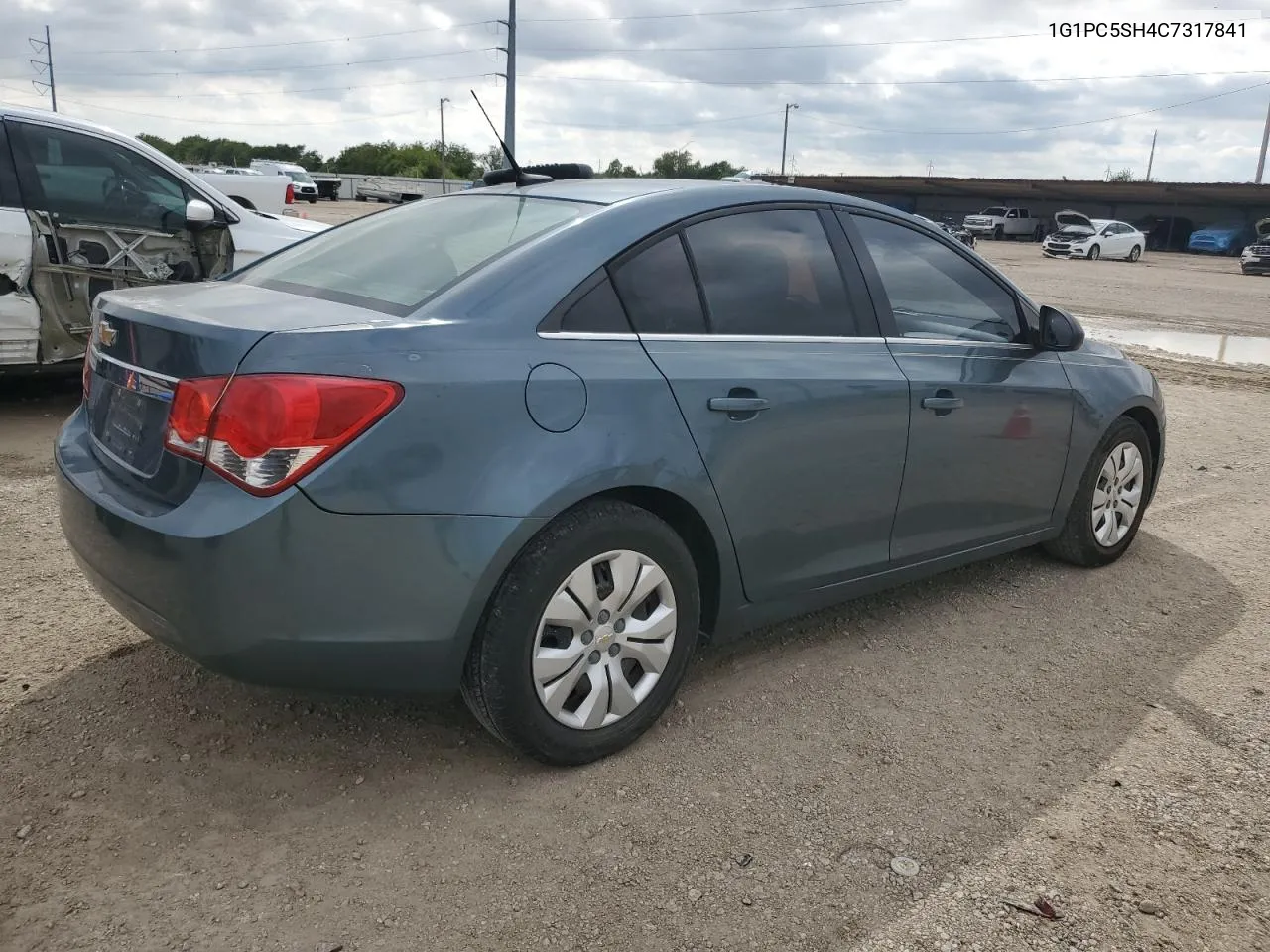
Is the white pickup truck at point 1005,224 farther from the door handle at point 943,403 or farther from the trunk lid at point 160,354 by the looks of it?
the trunk lid at point 160,354

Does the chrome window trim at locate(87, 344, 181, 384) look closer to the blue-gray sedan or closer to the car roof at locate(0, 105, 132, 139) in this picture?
the blue-gray sedan

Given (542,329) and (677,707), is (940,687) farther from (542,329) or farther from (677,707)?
(542,329)

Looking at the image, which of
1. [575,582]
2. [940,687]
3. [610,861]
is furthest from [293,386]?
[940,687]

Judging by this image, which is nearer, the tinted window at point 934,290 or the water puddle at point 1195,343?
the tinted window at point 934,290

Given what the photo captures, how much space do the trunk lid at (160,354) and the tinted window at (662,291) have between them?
2.51 feet

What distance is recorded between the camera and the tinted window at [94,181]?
618cm

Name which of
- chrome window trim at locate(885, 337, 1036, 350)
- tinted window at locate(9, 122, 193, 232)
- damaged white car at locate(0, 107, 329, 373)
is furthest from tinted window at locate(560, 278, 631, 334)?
tinted window at locate(9, 122, 193, 232)

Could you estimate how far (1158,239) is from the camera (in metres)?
50.4

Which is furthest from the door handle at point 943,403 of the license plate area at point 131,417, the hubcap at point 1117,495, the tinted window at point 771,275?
the license plate area at point 131,417

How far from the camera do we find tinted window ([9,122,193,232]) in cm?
618

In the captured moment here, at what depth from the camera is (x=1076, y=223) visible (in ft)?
139

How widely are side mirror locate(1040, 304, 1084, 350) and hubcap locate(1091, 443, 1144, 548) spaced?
703 millimetres

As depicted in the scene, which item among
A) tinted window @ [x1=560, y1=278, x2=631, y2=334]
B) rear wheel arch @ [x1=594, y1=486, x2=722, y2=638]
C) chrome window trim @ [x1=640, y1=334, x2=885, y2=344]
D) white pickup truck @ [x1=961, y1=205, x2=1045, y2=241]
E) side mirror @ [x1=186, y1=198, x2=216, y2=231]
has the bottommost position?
rear wheel arch @ [x1=594, y1=486, x2=722, y2=638]

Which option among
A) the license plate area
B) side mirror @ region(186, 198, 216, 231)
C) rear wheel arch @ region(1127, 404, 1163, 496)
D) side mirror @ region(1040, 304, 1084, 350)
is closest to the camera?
the license plate area
